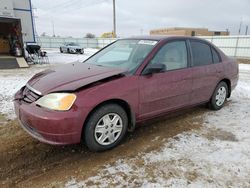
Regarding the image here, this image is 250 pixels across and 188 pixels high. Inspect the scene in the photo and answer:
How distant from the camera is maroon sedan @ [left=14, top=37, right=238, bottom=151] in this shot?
2615mm

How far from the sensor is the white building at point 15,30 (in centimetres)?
1243

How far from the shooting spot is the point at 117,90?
2900 mm

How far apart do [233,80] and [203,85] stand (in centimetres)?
125

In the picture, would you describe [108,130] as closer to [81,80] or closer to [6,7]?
[81,80]

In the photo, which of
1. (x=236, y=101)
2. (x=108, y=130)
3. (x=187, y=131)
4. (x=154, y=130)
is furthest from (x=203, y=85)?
(x=108, y=130)

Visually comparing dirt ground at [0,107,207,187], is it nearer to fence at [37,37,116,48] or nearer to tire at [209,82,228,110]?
tire at [209,82,228,110]

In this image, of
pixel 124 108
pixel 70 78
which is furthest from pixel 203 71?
pixel 70 78

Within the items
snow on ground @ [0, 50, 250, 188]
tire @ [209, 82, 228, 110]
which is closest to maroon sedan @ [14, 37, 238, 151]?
tire @ [209, 82, 228, 110]

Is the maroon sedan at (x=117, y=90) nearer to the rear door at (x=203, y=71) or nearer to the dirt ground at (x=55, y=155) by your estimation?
the rear door at (x=203, y=71)

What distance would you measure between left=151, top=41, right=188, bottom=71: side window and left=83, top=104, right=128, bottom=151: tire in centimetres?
103

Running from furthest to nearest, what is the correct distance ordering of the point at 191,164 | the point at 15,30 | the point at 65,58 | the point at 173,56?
the point at 65,58, the point at 15,30, the point at 173,56, the point at 191,164

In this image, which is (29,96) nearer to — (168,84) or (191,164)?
(168,84)

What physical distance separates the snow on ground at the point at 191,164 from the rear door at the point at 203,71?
29.2 inches

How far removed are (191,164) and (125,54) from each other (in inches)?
82.0
